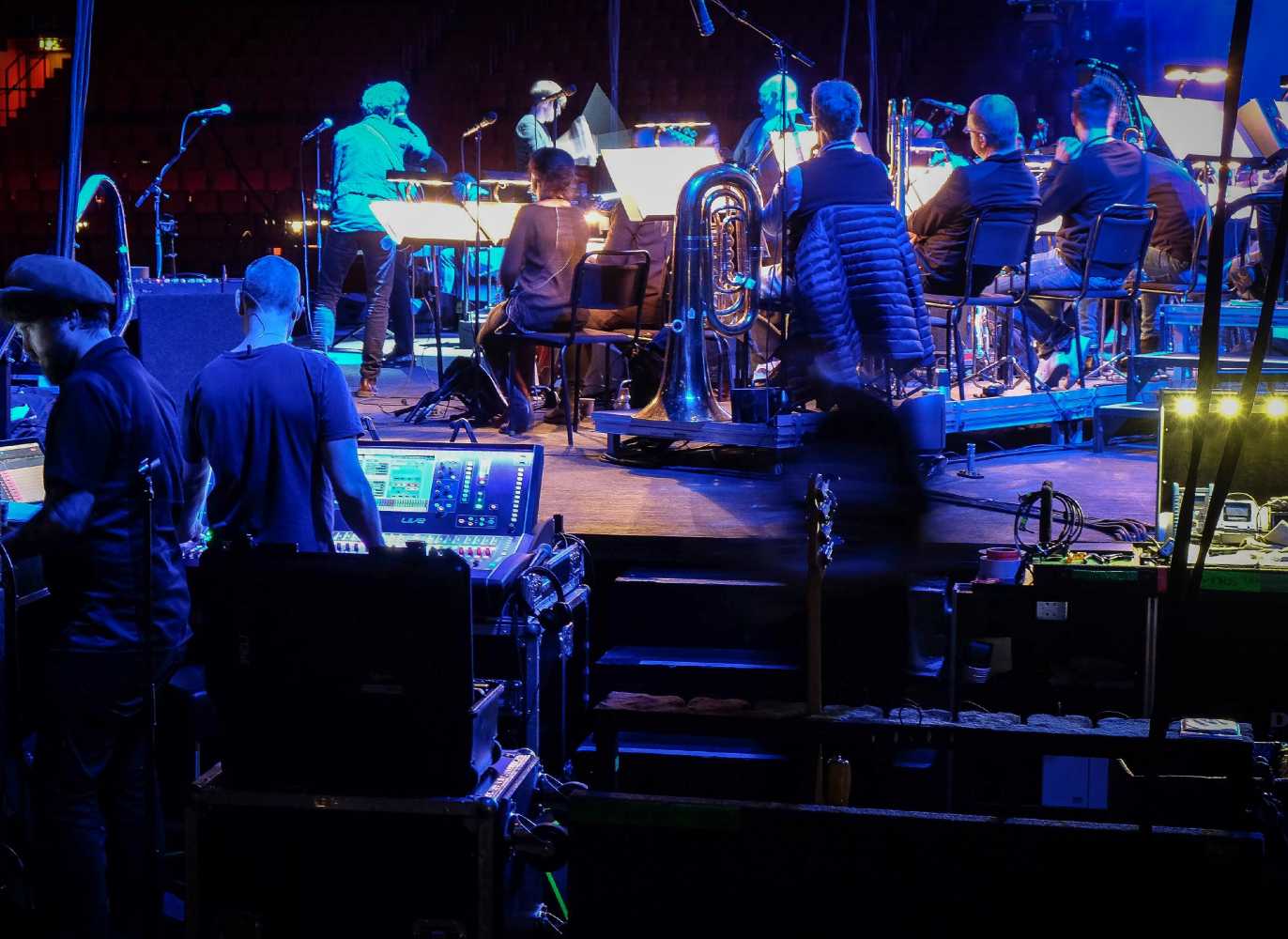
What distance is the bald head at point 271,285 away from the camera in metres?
Answer: 3.61

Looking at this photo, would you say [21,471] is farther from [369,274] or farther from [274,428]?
[369,274]

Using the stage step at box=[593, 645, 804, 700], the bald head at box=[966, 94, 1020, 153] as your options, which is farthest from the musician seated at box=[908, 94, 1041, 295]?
the stage step at box=[593, 645, 804, 700]

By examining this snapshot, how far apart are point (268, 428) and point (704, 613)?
157 centimetres

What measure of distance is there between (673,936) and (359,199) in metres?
6.48

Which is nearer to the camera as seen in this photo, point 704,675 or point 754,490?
point 704,675

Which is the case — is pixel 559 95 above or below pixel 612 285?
above

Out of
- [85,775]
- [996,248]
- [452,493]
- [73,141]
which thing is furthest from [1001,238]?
[85,775]

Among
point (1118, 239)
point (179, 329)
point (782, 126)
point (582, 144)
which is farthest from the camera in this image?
point (582, 144)

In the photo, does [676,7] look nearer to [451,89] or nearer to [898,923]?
[451,89]

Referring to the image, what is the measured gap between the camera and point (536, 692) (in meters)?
4.05

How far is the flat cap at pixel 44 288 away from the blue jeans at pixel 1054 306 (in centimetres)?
500

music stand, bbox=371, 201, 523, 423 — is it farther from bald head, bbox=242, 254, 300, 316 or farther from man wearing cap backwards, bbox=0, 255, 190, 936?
man wearing cap backwards, bbox=0, 255, 190, 936

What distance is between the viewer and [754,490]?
5613 millimetres

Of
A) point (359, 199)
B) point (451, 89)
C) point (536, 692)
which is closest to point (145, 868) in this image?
point (536, 692)
